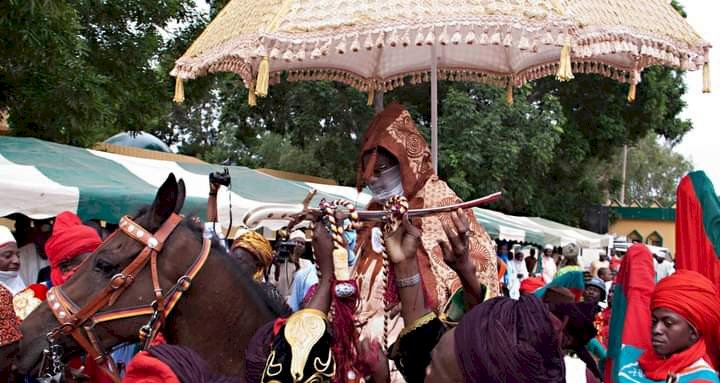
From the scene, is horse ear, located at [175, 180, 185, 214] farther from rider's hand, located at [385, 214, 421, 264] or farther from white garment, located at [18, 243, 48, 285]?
white garment, located at [18, 243, 48, 285]

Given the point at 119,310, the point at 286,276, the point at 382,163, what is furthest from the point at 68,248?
the point at 286,276

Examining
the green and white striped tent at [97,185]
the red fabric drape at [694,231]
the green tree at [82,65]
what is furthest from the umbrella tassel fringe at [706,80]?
the green tree at [82,65]

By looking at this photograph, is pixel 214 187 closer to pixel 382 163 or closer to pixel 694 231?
pixel 382 163

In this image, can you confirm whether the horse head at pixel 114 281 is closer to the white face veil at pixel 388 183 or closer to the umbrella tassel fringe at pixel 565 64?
the white face veil at pixel 388 183

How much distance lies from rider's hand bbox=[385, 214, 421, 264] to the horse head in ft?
3.40

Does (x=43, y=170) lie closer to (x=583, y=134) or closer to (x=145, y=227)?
Result: (x=145, y=227)

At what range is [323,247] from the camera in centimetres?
287

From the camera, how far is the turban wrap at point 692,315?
361cm

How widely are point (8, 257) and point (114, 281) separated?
200cm

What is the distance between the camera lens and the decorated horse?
11.4ft

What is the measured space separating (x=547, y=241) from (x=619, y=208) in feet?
83.6

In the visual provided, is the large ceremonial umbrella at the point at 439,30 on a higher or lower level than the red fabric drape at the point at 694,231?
higher

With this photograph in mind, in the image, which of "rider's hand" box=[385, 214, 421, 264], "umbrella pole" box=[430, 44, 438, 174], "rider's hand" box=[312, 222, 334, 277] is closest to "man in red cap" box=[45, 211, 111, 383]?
"umbrella pole" box=[430, 44, 438, 174]

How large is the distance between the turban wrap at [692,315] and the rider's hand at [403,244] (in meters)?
1.44
